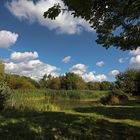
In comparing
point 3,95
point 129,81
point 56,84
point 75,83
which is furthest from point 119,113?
point 56,84

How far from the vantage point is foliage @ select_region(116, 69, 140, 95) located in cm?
4983

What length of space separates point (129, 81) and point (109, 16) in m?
40.0

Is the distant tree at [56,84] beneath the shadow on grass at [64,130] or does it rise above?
above

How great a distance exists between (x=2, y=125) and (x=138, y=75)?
128 ft

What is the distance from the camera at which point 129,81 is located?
50.4 m

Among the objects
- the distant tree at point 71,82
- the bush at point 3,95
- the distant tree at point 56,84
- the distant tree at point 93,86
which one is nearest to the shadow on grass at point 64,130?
the bush at point 3,95

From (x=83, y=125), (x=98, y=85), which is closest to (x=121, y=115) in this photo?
(x=83, y=125)

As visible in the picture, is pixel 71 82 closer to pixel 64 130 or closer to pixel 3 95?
pixel 3 95

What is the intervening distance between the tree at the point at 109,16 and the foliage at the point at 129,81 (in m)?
36.0

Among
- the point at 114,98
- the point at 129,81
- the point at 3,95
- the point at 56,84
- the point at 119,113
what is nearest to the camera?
the point at 119,113

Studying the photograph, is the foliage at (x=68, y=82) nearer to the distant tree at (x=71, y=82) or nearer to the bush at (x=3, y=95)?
the distant tree at (x=71, y=82)

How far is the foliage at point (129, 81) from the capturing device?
4983 centimetres

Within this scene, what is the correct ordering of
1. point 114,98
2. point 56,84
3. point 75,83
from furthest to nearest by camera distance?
point 56,84 < point 75,83 < point 114,98

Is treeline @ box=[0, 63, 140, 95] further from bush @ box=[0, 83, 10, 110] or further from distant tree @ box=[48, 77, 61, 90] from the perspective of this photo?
bush @ box=[0, 83, 10, 110]
